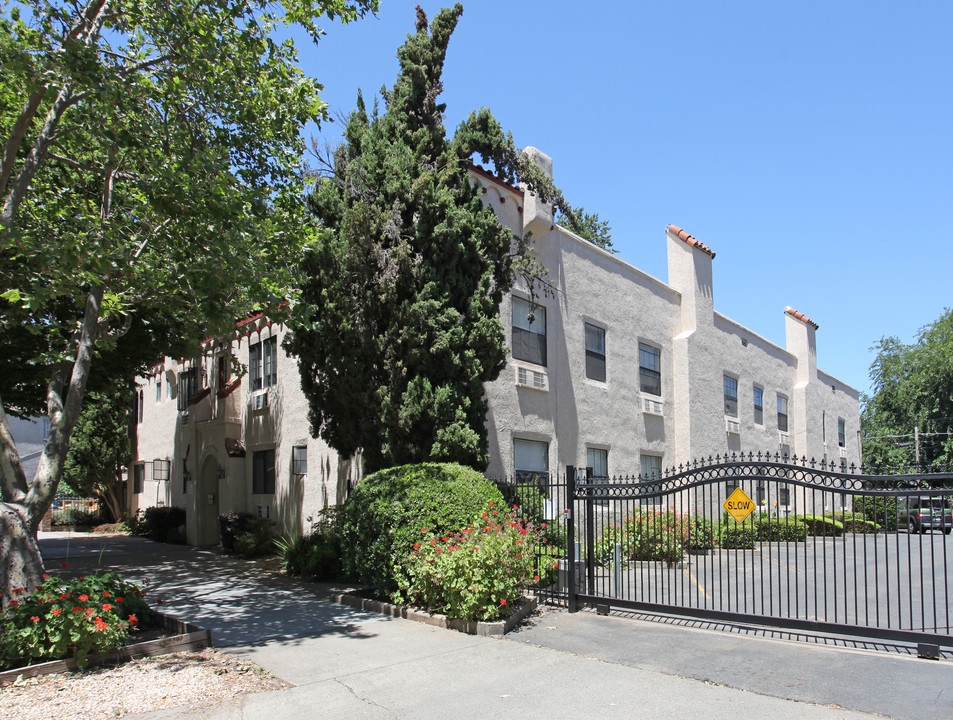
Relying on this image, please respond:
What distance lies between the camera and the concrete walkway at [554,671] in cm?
630

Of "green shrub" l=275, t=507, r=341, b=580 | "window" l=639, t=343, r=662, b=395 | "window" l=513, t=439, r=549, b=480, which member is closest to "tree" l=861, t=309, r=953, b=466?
"window" l=639, t=343, r=662, b=395

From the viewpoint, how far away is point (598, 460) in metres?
18.1

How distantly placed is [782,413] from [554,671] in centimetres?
2348

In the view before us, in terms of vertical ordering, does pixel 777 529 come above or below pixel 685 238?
below

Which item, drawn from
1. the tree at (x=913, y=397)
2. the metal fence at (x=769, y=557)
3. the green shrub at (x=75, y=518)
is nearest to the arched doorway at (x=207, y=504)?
the green shrub at (x=75, y=518)

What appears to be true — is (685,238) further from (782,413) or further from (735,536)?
(735,536)

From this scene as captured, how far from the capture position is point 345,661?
7887 mm

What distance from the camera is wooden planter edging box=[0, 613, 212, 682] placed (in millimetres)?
6953

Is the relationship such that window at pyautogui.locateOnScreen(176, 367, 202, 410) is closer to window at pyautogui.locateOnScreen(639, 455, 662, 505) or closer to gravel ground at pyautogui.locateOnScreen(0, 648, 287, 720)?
window at pyautogui.locateOnScreen(639, 455, 662, 505)

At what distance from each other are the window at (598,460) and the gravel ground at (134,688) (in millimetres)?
11275

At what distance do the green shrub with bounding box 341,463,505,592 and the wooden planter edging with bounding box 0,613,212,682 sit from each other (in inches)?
110

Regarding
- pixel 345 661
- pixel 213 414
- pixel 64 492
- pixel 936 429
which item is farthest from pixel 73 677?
pixel 936 429

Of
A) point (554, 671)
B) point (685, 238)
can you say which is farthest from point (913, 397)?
point (554, 671)

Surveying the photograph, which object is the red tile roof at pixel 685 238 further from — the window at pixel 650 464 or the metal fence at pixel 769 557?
the metal fence at pixel 769 557
